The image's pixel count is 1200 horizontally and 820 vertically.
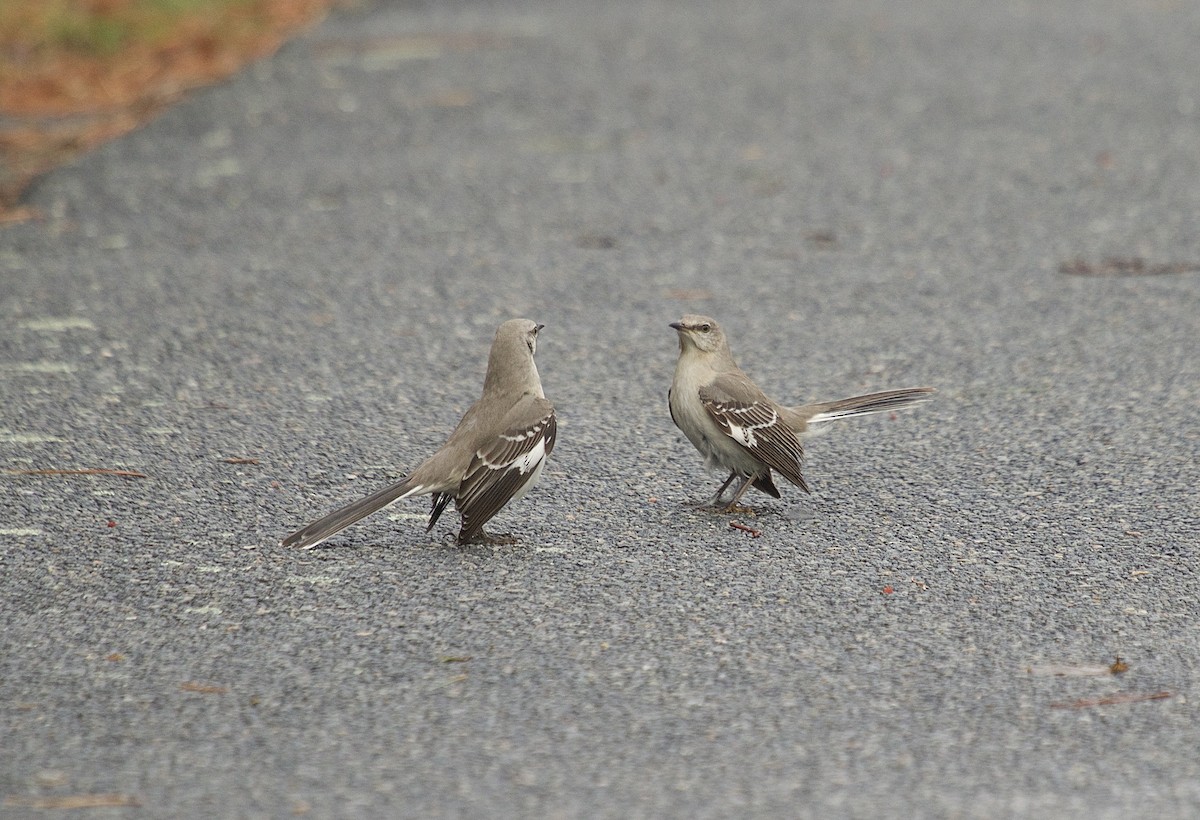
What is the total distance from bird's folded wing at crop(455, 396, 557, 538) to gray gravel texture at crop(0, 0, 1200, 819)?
152 mm

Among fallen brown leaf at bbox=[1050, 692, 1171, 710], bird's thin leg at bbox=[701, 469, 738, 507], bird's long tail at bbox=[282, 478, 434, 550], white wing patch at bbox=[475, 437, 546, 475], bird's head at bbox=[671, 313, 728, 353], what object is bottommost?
bird's thin leg at bbox=[701, 469, 738, 507]

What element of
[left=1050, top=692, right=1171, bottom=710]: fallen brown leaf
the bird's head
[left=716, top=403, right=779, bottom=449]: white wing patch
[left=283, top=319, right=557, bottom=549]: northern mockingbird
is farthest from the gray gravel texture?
the bird's head

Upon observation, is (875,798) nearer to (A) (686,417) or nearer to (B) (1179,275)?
(A) (686,417)

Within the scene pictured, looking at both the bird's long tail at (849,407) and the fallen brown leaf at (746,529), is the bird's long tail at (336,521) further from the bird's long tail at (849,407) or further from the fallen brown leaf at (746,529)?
the bird's long tail at (849,407)

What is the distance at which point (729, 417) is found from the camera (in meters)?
5.11

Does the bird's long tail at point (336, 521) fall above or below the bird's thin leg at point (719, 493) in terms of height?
above

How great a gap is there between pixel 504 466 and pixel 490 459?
1.9 inches

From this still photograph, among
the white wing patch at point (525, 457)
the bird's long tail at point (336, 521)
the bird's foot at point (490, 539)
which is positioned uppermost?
the white wing patch at point (525, 457)

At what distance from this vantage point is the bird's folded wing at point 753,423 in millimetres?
5109

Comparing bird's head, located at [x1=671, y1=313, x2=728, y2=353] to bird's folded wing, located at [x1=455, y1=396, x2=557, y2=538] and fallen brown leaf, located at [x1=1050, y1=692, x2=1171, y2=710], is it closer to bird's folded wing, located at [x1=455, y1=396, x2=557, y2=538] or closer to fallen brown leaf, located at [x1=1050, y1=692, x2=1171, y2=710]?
bird's folded wing, located at [x1=455, y1=396, x2=557, y2=538]

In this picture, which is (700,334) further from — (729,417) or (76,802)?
(76,802)


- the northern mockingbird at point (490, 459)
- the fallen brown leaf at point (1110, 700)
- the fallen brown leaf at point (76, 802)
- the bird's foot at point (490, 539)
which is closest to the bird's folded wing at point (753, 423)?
the northern mockingbird at point (490, 459)

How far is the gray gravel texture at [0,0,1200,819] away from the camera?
11.4 feet

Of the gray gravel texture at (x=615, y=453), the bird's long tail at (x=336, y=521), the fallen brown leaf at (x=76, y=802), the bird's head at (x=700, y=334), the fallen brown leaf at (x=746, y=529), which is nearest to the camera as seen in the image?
the fallen brown leaf at (x=76, y=802)
